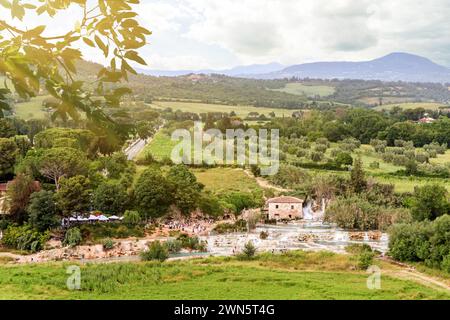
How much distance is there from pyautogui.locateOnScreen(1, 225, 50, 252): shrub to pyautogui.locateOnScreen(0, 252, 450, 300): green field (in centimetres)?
128

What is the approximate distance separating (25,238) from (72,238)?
1.25 metres

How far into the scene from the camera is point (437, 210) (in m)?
14.3

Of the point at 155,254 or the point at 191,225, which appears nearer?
the point at 155,254

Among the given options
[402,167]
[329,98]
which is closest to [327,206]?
[402,167]

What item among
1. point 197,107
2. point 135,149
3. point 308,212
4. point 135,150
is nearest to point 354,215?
point 308,212

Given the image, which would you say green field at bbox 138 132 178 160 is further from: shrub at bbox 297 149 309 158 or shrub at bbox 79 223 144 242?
shrub at bbox 79 223 144 242

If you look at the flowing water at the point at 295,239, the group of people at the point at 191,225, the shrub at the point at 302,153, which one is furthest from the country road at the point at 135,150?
the flowing water at the point at 295,239

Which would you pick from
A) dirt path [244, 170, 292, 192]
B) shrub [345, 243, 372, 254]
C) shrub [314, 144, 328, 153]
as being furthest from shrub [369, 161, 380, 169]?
shrub [345, 243, 372, 254]

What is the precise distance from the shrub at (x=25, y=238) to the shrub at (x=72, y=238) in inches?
22.3

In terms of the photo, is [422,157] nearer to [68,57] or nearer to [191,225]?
[191,225]

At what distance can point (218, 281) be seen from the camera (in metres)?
10.3

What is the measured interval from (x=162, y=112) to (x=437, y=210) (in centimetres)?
2680

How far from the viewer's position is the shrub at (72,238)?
1314cm
